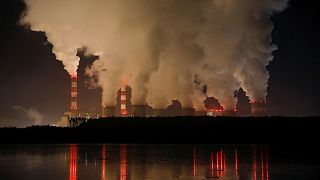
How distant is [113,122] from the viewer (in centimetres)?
10650

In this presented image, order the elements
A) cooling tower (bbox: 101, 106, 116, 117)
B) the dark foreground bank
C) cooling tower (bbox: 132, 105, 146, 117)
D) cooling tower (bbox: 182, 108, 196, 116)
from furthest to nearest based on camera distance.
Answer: cooling tower (bbox: 101, 106, 116, 117) → cooling tower (bbox: 132, 105, 146, 117) → cooling tower (bbox: 182, 108, 196, 116) → the dark foreground bank

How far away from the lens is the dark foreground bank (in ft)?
268

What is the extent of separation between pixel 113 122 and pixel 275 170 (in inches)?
3167

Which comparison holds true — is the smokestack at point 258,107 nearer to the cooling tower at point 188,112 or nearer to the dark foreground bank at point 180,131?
the cooling tower at point 188,112

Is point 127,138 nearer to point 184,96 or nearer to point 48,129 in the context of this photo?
point 48,129

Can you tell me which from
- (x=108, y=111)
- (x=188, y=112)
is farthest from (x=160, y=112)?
(x=108, y=111)

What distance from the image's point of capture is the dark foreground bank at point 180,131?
8181 cm

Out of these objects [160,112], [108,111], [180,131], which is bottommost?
[180,131]

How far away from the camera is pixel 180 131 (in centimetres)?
9062

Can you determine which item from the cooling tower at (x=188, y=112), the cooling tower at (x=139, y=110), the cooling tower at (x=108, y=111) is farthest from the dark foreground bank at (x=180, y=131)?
the cooling tower at (x=108, y=111)

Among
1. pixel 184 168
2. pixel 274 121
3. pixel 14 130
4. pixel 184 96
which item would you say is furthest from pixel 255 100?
pixel 184 168

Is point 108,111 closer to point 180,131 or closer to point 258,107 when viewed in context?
point 258,107

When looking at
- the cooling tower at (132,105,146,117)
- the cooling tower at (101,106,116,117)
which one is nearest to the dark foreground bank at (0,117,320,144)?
the cooling tower at (132,105,146,117)

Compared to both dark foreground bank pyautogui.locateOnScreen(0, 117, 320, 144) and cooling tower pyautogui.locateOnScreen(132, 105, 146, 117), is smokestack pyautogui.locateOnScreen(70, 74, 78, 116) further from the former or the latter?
dark foreground bank pyautogui.locateOnScreen(0, 117, 320, 144)
